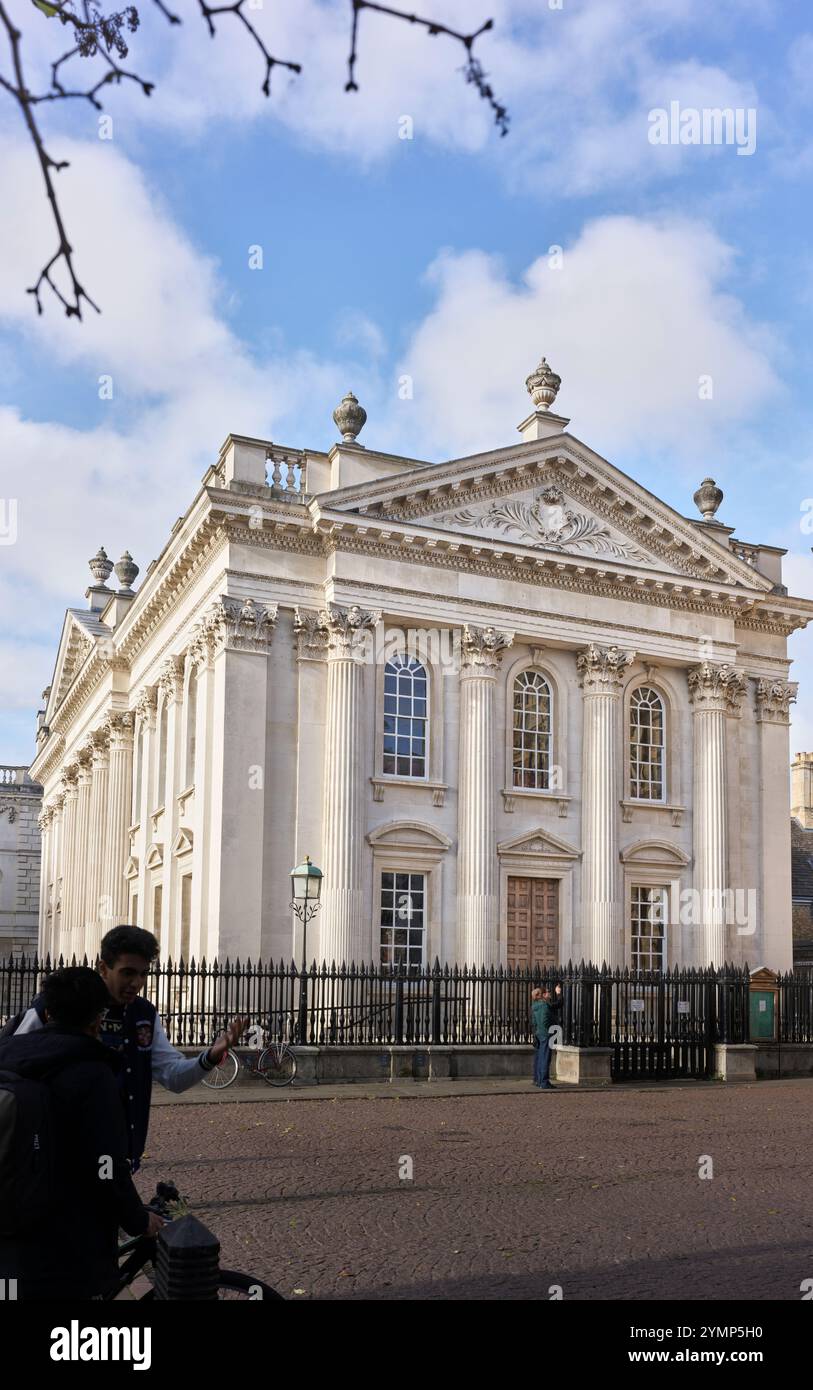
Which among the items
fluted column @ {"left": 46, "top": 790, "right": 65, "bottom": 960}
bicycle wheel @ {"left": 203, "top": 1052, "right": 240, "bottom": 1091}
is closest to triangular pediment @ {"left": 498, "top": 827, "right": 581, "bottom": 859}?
bicycle wheel @ {"left": 203, "top": 1052, "right": 240, "bottom": 1091}

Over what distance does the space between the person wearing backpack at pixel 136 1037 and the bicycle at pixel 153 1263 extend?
9.1 inches

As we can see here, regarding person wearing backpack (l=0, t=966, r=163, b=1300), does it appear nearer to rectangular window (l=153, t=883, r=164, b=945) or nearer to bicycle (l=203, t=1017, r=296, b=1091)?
bicycle (l=203, t=1017, r=296, b=1091)

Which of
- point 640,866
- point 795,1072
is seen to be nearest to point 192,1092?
point 795,1072

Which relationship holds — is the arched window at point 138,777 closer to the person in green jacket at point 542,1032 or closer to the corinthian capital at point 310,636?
the corinthian capital at point 310,636

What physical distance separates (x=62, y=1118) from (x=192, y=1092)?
15925 millimetres

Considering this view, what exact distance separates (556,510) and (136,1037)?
26139mm

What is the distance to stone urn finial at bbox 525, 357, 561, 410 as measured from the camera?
3191 centimetres

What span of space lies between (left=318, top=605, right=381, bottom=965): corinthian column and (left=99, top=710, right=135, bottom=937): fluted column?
1199cm

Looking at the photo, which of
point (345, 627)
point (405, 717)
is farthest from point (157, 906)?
point (345, 627)

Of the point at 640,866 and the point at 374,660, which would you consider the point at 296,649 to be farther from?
the point at 640,866

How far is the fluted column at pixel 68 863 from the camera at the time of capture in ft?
149

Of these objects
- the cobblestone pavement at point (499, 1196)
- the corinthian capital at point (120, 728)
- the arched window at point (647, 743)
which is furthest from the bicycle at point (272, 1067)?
the corinthian capital at point (120, 728)

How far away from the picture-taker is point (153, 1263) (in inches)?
189

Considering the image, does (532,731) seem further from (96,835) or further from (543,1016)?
(96,835)
